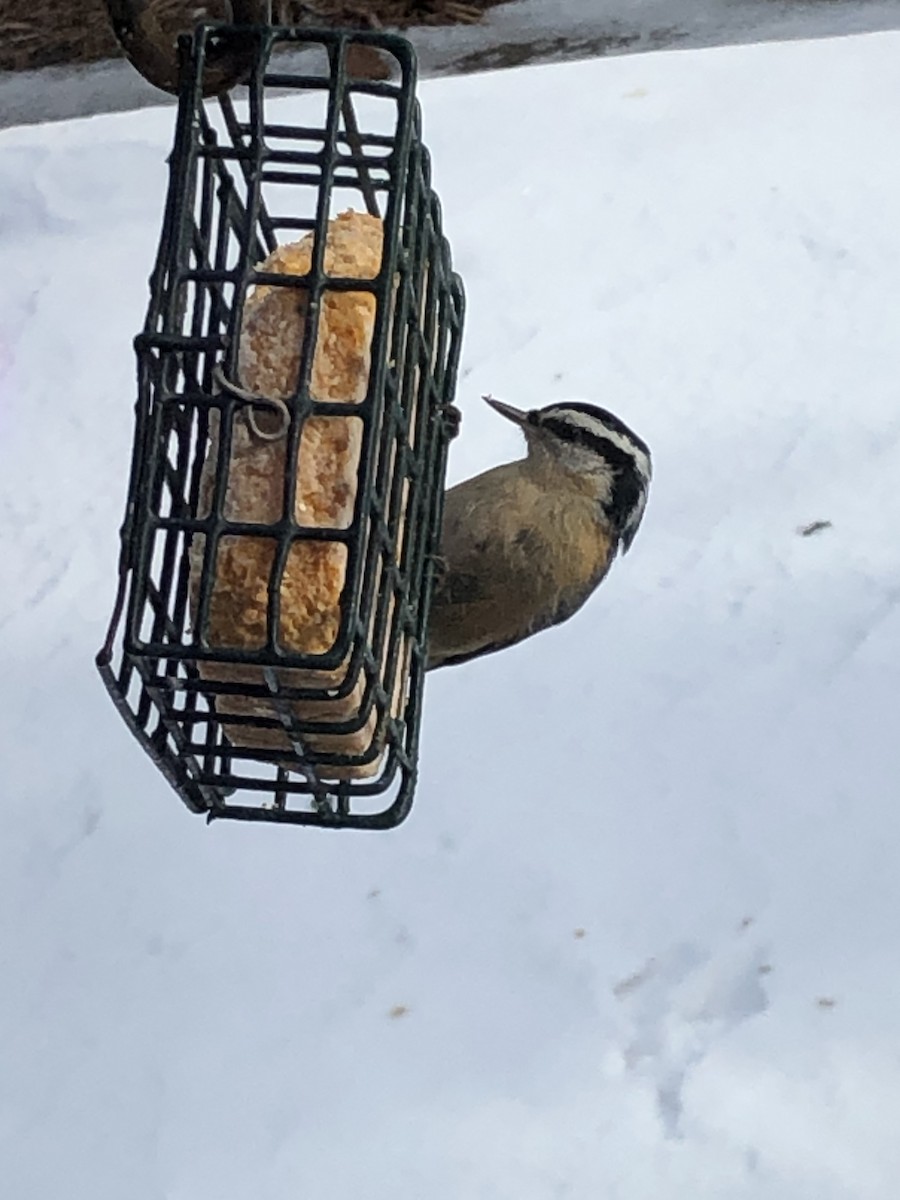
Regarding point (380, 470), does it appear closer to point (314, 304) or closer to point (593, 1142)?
point (314, 304)

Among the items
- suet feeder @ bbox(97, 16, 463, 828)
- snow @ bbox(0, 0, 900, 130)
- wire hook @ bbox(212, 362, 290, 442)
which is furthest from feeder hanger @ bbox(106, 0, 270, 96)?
snow @ bbox(0, 0, 900, 130)

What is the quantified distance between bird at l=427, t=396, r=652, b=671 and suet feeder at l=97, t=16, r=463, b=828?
0.36 m

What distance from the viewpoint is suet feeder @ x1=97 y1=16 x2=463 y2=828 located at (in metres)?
1.03

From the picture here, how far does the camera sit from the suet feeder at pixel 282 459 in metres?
1.03

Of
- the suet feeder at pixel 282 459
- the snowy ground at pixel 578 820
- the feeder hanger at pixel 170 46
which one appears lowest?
the snowy ground at pixel 578 820

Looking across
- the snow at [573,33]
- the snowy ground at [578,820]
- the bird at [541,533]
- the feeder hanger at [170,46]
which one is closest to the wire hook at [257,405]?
the feeder hanger at [170,46]

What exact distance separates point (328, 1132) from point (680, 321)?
4.22ft

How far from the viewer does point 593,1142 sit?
1.89 metres

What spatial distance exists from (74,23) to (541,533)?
4.82 ft

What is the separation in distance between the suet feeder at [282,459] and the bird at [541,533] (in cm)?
36

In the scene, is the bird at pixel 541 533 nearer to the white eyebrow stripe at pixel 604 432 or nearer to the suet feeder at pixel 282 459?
the white eyebrow stripe at pixel 604 432

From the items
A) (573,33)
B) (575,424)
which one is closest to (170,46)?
(575,424)

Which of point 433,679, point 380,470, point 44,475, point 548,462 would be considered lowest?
point 433,679

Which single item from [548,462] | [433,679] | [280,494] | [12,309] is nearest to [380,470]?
[280,494]
